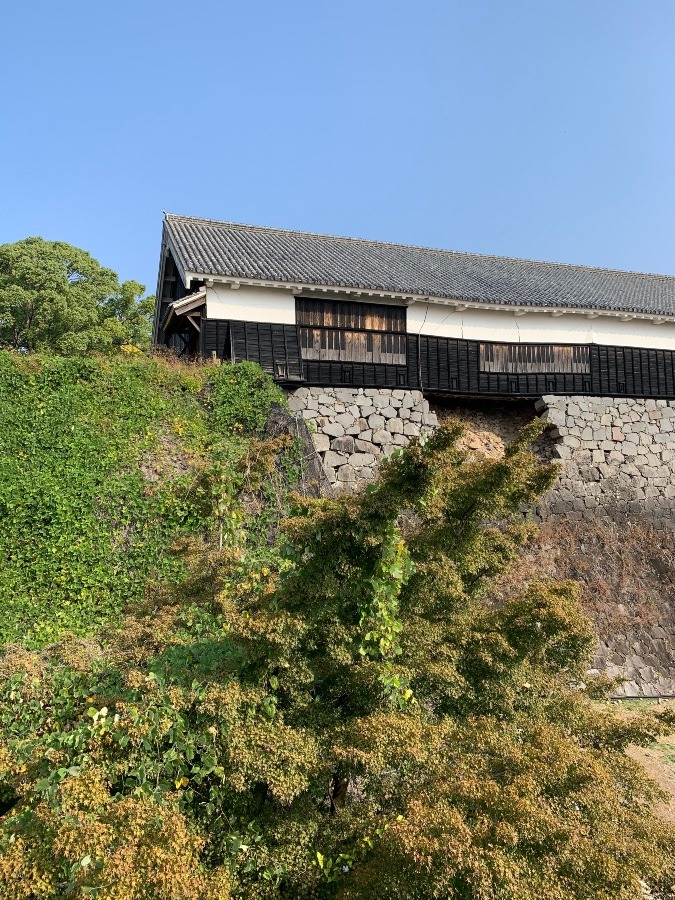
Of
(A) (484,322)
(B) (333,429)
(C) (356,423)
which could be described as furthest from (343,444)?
(A) (484,322)

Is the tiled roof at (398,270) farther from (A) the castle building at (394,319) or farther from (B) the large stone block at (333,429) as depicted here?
(B) the large stone block at (333,429)

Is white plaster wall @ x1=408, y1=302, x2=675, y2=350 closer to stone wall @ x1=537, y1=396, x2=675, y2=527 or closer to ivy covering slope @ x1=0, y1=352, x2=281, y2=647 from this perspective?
stone wall @ x1=537, y1=396, x2=675, y2=527

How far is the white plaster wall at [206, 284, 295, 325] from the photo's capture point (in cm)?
1330

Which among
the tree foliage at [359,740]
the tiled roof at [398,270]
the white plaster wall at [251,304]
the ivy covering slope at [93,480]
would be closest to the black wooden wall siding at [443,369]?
the white plaster wall at [251,304]

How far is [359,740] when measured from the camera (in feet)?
10.7

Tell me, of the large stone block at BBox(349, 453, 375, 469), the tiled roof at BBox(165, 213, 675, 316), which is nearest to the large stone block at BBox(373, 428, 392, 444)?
the large stone block at BBox(349, 453, 375, 469)

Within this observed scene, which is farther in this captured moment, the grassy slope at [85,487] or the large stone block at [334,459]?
the large stone block at [334,459]

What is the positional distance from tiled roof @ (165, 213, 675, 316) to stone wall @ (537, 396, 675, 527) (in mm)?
2598

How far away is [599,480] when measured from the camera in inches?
629

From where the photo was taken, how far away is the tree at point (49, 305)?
19.9 metres

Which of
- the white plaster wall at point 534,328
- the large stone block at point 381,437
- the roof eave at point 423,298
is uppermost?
the roof eave at point 423,298

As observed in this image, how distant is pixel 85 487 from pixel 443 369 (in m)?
9.12

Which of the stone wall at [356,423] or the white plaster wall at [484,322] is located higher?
the white plaster wall at [484,322]

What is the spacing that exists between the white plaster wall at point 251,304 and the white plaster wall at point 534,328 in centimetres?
305
